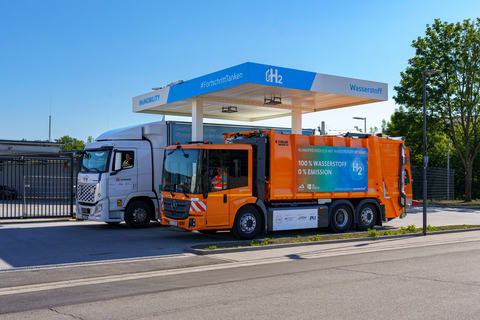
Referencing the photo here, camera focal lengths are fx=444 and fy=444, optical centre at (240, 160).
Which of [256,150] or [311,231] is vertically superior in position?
[256,150]

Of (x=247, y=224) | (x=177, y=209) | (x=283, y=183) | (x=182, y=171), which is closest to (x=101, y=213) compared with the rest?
(x=177, y=209)

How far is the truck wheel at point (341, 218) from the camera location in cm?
1523

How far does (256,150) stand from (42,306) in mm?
8191

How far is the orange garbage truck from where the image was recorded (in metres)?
12.7

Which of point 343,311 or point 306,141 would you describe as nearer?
point 343,311

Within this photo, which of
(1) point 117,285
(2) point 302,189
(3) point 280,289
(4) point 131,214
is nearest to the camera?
(3) point 280,289

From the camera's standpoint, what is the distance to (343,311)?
6.11 metres

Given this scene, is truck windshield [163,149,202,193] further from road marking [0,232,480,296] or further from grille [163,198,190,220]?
road marking [0,232,480,296]

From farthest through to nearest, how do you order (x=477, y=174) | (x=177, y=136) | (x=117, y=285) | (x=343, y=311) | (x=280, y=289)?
1. (x=477, y=174)
2. (x=177, y=136)
3. (x=117, y=285)
4. (x=280, y=289)
5. (x=343, y=311)

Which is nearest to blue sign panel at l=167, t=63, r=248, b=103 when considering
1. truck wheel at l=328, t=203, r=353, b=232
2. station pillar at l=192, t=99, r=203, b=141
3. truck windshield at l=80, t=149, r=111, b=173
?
station pillar at l=192, t=99, r=203, b=141

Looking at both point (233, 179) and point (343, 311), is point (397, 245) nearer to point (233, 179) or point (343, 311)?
point (233, 179)

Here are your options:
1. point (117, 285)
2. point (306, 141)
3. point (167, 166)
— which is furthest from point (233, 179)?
point (117, 285)

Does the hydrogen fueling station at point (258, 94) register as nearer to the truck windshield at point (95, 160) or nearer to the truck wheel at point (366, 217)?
the truck windshield at point (95, 160)

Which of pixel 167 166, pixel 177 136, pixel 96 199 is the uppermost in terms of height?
pixel 177 136
